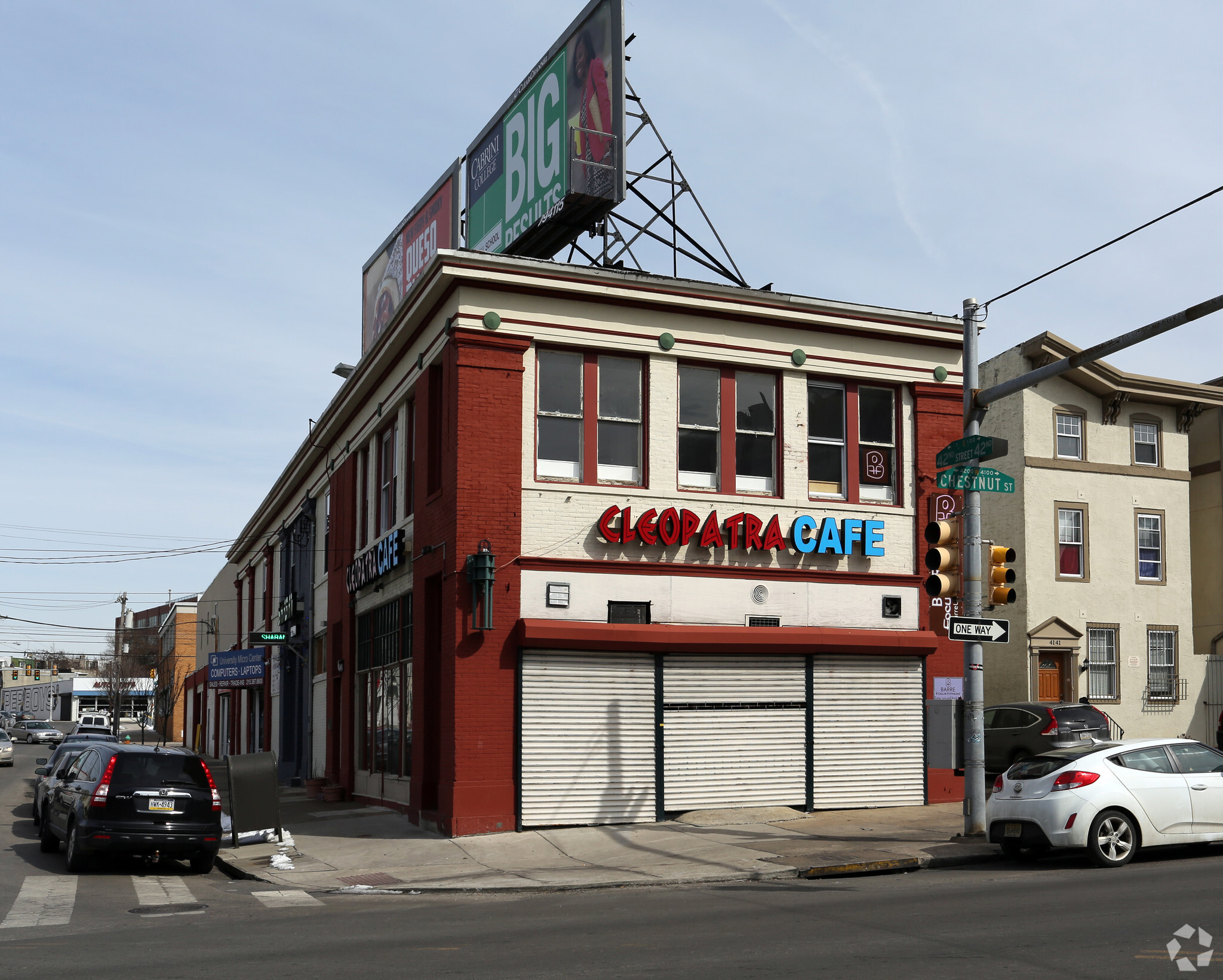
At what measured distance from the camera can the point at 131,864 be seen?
56.4ft

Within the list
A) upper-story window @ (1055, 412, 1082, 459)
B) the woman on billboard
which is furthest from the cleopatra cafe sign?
upper-story window @ (1055, 412, 1082, 459)

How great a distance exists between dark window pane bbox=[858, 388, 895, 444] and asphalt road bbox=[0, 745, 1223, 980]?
9207mm

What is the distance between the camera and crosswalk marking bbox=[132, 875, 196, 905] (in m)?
13.4

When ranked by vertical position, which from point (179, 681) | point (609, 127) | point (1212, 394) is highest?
point (609, 127)

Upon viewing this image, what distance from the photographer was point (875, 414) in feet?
73.0

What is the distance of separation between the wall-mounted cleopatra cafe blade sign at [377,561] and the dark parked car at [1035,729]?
39.4 feet

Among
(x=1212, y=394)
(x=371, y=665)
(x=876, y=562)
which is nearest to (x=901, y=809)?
(x=876, y=562)

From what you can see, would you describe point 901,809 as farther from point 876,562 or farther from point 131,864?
point 131,864

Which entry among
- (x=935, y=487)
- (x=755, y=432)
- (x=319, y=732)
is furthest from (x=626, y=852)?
(x=319, y=732)

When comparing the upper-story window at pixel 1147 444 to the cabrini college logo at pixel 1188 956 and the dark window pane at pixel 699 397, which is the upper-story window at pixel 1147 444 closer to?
the dark window pane at pixel 699 397

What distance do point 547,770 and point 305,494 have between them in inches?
723

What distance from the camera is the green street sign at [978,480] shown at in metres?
16.5

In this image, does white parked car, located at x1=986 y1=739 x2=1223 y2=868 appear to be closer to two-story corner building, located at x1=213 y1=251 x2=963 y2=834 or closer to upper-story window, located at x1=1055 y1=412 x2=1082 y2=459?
two-story corner building, located at x1=213 y1=251 x2=963 y2=834

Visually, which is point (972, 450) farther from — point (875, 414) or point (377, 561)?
point (377, 561)
